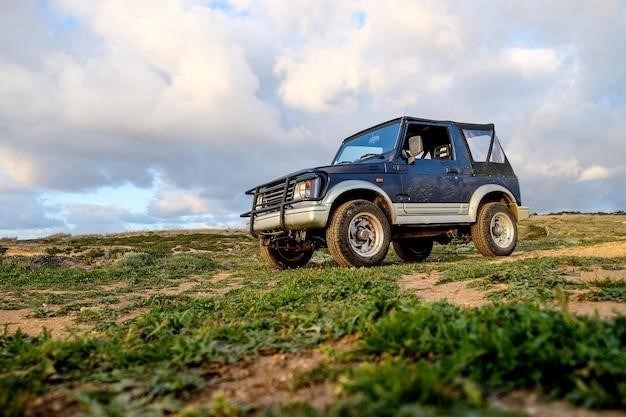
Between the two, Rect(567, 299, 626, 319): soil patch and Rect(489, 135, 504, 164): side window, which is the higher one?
Rect(489, 135, 504, 164): side window

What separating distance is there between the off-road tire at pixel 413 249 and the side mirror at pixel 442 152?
220 cm

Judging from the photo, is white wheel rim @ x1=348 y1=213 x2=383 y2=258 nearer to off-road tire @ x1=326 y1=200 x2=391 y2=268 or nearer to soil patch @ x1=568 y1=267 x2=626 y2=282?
off-road tire @ x1=326 y1=200 x2=391 y2=268

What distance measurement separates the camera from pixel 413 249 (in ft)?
40.0

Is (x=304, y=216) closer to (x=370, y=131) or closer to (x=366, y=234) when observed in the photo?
(x=366, y=234)

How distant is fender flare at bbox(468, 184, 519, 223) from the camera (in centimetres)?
1030

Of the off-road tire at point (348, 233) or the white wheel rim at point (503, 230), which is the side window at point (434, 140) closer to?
the white wheel rim at point (503, 230)

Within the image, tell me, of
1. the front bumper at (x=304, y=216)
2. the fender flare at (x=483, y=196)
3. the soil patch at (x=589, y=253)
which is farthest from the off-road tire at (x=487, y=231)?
the front bumper at (x=304, y=216)

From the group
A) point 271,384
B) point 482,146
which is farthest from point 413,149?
point 271,384

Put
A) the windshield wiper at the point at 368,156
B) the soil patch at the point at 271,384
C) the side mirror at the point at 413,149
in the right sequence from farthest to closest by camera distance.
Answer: the windshield wiper at the point at 368,156
the side mirror at the point at 413,149
the soil patch at the point at 271,384

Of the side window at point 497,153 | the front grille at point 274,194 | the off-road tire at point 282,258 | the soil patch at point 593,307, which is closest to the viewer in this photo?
the soil patch at point 593,307

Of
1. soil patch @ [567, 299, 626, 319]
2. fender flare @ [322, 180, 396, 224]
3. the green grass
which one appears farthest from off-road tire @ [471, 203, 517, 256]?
soil patch @ [567, 299, 626, 319]

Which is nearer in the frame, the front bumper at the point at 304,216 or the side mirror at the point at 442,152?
the front bumper at the point at 304,216

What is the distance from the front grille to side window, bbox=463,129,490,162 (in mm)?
4243

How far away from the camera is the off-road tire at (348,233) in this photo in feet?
27.3
